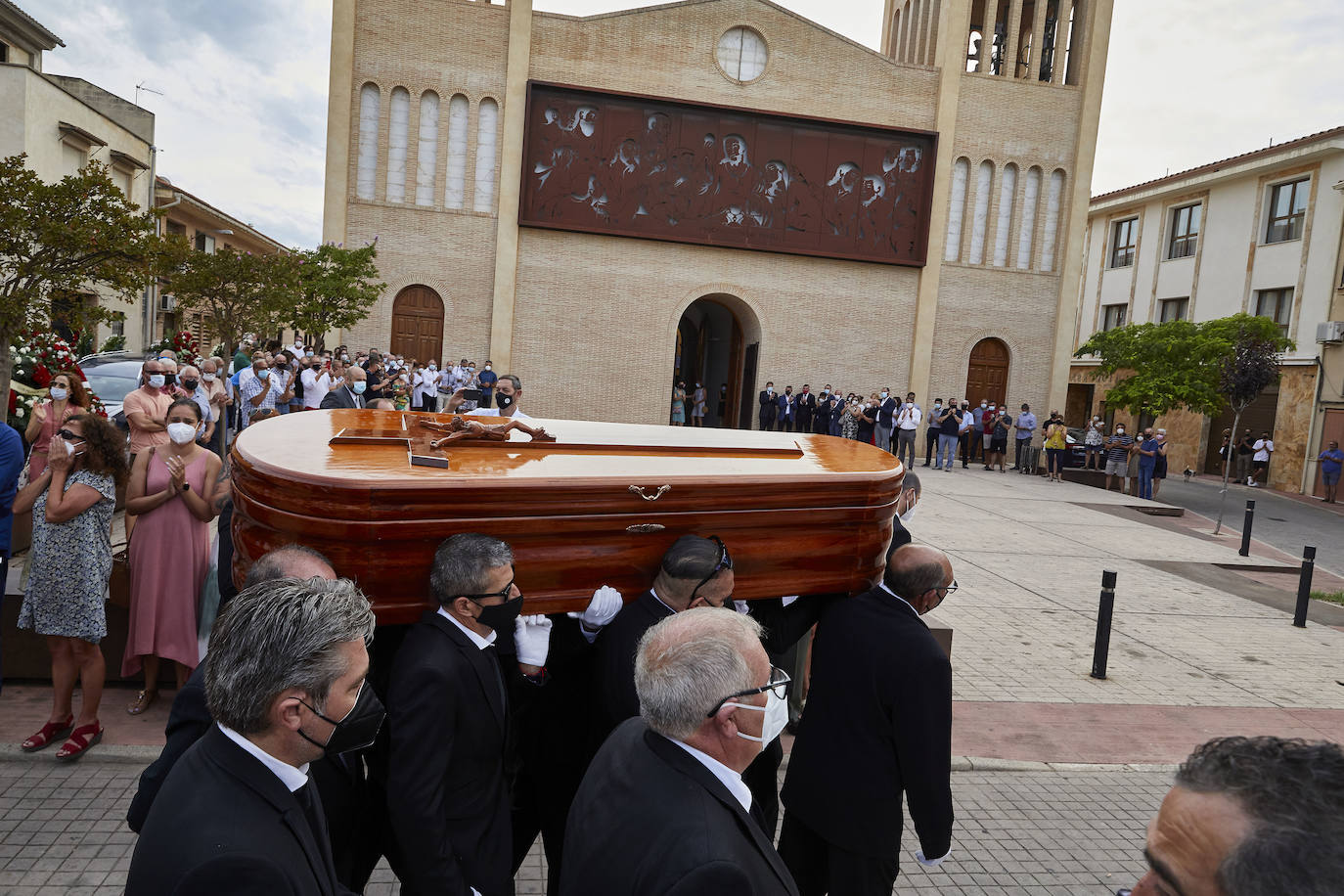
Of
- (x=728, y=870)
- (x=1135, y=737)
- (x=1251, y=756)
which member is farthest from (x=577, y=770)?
(x=1135, y=737)

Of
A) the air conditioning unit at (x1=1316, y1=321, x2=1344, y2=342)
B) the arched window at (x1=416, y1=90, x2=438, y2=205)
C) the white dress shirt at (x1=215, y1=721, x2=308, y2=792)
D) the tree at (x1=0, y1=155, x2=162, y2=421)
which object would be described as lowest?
the white dress shirt at (x1=215, y1=721, x2=308, y2=792)

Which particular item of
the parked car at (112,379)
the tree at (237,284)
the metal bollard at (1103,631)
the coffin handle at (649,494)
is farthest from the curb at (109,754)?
the tree at (237,284)

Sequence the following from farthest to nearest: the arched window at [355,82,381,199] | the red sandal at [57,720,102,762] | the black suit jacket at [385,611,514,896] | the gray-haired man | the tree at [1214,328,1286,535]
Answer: the arched window at [355,82,381,199], the tree at [1214,328,1286,535], the red sandal at [57,720,102,762], the black suit jacket at [385,611,514,896], the gray-haired man

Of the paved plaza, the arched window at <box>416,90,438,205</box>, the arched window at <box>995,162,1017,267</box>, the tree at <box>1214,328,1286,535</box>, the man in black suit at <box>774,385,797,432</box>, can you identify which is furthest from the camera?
the arched window at <box>995,162,1017,267</box>

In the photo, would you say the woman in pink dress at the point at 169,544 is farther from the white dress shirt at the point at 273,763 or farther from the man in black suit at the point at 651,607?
the white dress shirt at the point at 273,763

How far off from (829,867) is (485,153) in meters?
21.9

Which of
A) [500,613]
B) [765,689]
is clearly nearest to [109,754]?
[500,613]

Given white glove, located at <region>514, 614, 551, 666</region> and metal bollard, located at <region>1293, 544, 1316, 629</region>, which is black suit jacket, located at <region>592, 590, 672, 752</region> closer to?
white glove, located at <region>514, 614, 551, 666</region>

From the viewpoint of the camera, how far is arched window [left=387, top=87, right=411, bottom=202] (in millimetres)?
21703

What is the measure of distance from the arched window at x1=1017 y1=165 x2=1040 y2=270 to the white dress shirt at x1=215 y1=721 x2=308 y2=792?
2566 cm

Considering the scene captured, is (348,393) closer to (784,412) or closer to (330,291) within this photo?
(330,291)

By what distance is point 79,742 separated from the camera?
171 inches

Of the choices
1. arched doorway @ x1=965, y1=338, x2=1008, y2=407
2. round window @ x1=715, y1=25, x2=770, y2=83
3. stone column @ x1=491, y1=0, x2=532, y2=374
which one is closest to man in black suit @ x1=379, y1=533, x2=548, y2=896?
stone column @ x1=491, y1=0, x2=532, y2=374

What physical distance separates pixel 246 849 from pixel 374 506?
102 centimetres
